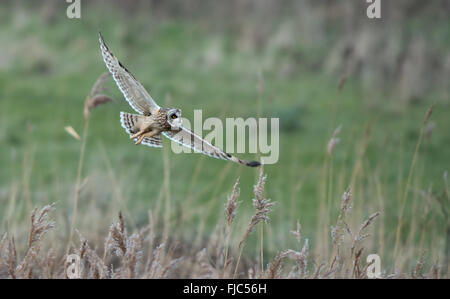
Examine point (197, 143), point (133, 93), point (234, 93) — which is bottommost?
point (197, 143)

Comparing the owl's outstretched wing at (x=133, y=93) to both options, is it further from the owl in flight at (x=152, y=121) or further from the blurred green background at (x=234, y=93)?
the blurred green background at (x=234, y=93)

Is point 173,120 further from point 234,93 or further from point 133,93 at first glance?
point 234,93

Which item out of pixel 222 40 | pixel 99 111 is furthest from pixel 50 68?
pixel 222 40

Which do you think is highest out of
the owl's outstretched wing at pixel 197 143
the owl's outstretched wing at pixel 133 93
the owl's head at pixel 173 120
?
the owl's outstretched wing at pixel 133 93

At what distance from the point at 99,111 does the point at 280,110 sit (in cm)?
204

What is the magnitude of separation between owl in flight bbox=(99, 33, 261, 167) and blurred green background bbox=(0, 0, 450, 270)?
5.10 feet

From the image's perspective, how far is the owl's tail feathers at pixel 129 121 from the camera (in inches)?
54.3

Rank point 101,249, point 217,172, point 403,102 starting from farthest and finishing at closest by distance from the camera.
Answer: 1. point 403,102
2. point 217,172
3. point 101,249

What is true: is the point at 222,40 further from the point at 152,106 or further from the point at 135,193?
the point at 152,106

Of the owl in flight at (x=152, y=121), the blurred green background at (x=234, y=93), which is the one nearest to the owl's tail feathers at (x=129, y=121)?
the owl in flight at (x=152, y=121)

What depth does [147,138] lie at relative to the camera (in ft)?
4.47

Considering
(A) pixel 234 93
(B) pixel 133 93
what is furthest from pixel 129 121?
(A) pixel 234 93

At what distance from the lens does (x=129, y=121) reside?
140 centimetres

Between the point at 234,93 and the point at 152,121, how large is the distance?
6.40 m
